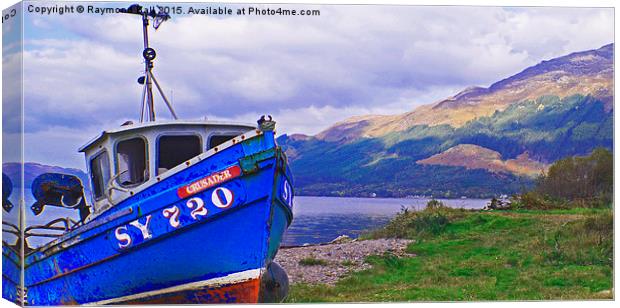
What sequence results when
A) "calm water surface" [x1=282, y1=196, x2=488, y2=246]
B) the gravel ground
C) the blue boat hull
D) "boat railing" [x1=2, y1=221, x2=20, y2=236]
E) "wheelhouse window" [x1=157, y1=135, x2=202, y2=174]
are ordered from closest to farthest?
the blue boat hull < "wheelhouse window" [x1=157, y1=135, x2=202, y2=174] < "boat railing" [x1=2, y1=221, x2=20, y2=236] < the gravel ground < "calm water surface" [x1=282, y1=196, x2=488, y2=246]

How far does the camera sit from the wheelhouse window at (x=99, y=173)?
1435 centimetres

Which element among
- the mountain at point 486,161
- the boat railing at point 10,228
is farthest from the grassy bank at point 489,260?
the boat railing at point 10,228

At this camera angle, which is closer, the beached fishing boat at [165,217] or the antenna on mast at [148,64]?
the beached fishing boat at [165,217]

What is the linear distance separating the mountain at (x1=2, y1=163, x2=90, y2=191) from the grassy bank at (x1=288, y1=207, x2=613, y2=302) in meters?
3.01

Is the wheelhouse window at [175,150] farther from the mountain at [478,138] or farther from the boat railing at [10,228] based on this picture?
the boat railing at [10,228]

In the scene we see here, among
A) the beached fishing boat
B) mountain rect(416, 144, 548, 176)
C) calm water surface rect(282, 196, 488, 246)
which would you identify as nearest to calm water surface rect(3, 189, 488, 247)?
calm water surface rect(282, 196, 488, 246)

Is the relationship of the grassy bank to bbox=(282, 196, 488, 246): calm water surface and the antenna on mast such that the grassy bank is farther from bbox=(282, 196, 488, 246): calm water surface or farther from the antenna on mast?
the antenna on mast

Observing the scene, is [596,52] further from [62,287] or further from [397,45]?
[62,287]

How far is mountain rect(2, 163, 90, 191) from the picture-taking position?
46.4 ft

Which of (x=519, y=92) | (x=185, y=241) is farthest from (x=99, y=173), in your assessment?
(x=519, y=92)

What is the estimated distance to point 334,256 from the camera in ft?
50.3

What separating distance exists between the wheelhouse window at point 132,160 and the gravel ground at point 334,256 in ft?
6.88

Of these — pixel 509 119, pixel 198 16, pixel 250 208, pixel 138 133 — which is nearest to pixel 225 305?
pixel 250 208

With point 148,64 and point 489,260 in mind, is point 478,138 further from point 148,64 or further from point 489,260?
point 148,64
